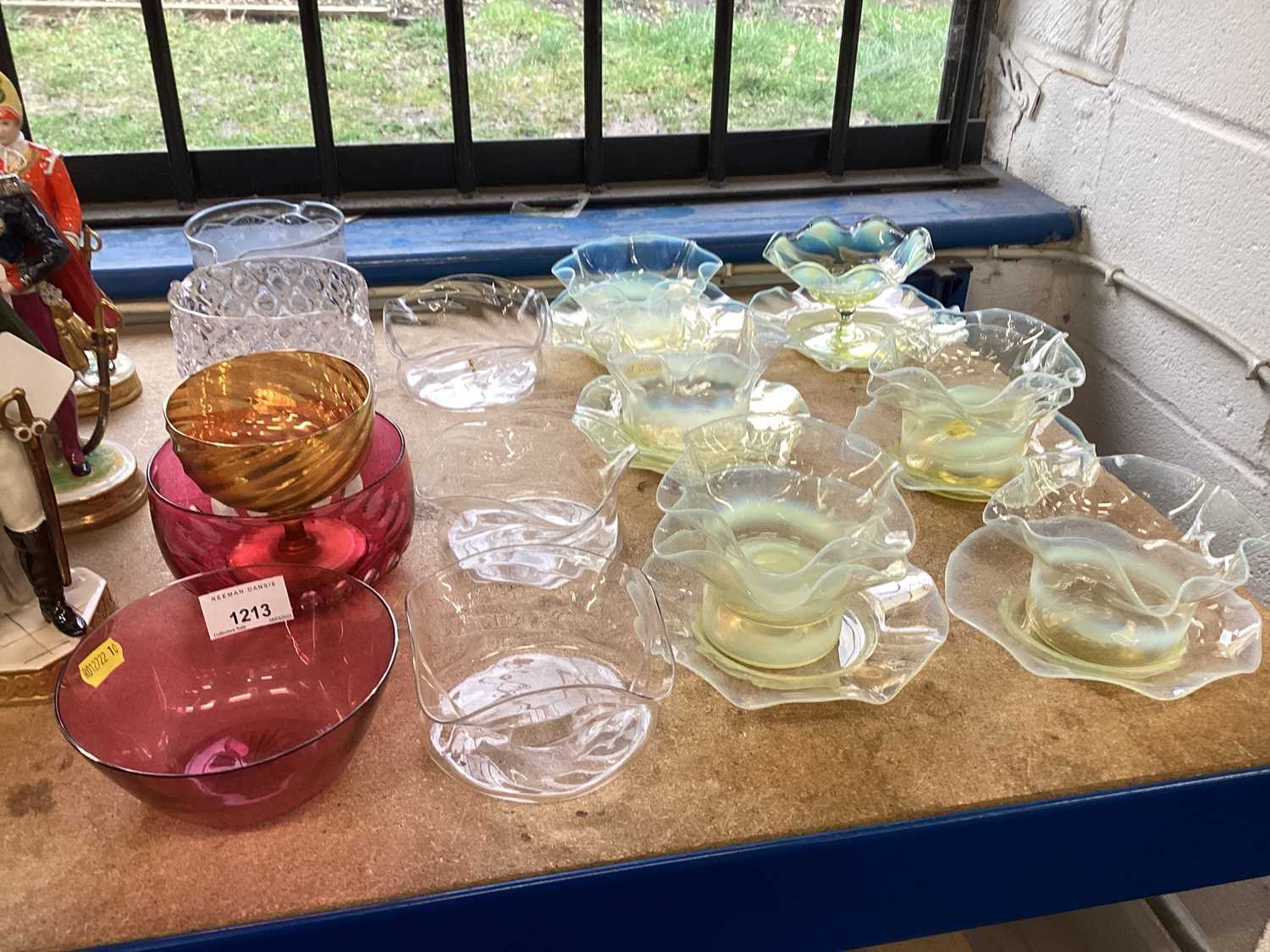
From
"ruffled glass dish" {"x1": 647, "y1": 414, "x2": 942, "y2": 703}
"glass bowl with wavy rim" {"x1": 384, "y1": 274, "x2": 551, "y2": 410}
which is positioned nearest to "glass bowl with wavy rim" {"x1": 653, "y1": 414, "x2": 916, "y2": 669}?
"ruffled glass dish" {"x1": 647, "y1": 414, "x2": 942, "y2": 703}

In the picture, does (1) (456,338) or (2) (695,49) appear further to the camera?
(2) (695,49)

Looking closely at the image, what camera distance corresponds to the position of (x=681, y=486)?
0.81 m

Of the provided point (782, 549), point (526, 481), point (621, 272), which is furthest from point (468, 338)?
point (782, 549)

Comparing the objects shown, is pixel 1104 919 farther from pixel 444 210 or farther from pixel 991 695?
pixel 444 210

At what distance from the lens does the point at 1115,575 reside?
0.75m

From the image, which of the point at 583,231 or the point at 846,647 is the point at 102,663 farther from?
the point at 583,231

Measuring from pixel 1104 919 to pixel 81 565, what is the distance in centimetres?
122

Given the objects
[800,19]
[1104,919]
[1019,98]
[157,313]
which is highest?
[800,19]

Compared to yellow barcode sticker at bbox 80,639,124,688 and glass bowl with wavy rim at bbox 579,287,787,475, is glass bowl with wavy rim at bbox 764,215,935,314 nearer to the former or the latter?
glass bowl with wavy rim at bbox 579,287,787,475

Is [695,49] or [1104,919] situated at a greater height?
[695,49]

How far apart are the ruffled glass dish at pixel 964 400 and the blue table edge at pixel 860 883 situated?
33cm

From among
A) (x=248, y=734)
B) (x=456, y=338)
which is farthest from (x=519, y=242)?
(x=248, y=734)

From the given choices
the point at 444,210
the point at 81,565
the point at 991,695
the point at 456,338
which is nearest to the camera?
the point at 991,695

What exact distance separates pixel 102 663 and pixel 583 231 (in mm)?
1039
